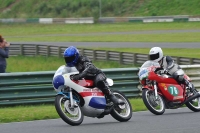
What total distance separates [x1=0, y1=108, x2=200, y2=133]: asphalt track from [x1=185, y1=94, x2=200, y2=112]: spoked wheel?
660mm

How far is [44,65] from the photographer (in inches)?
1093

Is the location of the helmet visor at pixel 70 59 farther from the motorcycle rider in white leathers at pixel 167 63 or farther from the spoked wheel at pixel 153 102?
the motorcycle rider in white leathers at pixel 167 63

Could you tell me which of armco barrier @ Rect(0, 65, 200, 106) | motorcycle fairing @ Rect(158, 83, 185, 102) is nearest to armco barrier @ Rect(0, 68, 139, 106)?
armco barrier @ Rect(0, 65, 200, 106)

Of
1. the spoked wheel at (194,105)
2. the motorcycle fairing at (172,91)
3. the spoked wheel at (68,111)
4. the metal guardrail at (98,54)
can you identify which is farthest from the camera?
the metal guardrail at (98,54)

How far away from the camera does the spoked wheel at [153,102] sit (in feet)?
38.1

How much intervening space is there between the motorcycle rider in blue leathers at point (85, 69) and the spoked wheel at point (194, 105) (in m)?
2.19

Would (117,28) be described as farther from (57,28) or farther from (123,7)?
(123,7)

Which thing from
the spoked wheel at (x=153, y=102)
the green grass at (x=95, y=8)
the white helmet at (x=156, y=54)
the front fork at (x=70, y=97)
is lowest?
the green grass at (x=95, y=8)

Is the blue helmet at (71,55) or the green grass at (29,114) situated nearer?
the blue helmet at (71,55)

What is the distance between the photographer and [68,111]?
32.7 feet

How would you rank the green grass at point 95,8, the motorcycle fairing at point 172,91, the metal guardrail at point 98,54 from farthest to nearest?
the green grass at point 95,8 < the metal guardrail at point 98,54 < the motorcycle fairing at point 172,91

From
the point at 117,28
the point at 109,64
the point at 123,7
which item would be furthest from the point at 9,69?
the point at 123,7

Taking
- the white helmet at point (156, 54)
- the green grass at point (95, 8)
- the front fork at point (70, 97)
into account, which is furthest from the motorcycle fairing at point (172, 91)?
the green grass at point (95, 8)

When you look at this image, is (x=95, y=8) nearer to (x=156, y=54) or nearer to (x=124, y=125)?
(x=156, y=54)
